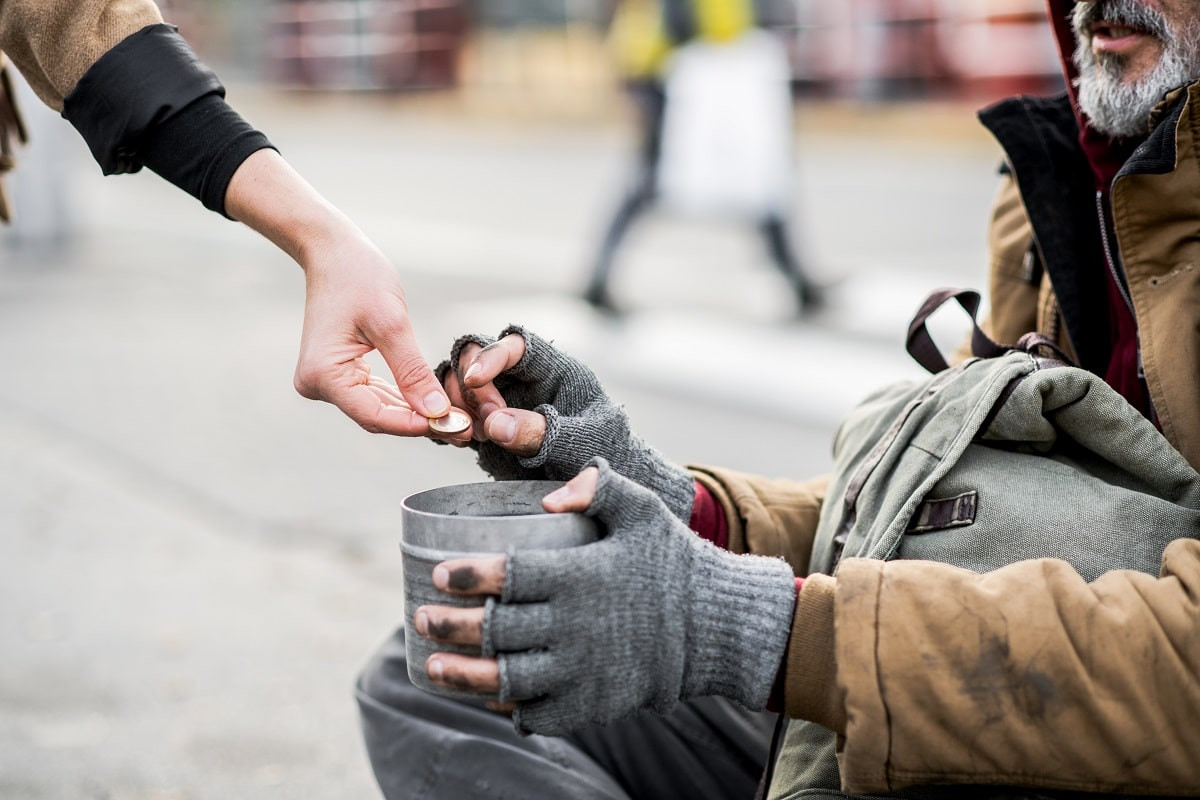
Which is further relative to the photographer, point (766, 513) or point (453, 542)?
point (766, 513)

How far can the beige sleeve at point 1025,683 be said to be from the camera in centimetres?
133

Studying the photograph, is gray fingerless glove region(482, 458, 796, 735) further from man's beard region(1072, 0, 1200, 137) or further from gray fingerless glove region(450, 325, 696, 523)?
man's beard region(1072, 0, 1200, 137)

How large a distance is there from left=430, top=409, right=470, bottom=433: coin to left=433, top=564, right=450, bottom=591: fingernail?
37cm

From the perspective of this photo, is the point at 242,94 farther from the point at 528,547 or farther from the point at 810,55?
the point at 528,547

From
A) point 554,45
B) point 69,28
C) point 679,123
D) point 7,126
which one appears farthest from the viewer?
point 554,45

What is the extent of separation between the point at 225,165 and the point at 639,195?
212 inches

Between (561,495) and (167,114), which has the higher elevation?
(167,114)

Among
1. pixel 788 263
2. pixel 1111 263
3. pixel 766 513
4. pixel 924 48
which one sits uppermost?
pixel 924 48

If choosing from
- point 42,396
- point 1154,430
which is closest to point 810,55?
point 42,396

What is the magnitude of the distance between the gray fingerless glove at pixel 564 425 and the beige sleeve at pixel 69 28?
68 centimetres

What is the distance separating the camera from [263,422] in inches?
223

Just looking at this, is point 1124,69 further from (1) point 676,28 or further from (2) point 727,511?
(1) point 676,28

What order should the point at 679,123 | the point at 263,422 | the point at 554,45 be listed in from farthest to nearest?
the point at 554,45, the point at 679,123, the point at 263,422

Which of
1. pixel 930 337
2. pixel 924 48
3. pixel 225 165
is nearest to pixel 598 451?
pixel 930 337
